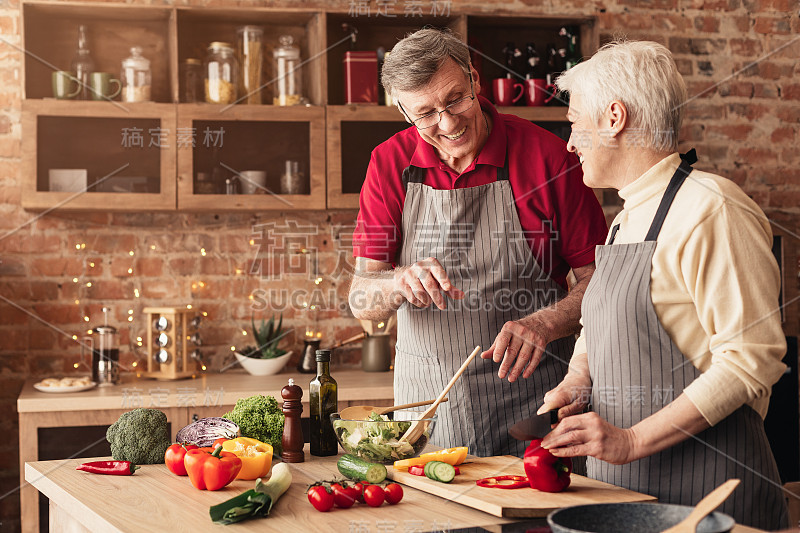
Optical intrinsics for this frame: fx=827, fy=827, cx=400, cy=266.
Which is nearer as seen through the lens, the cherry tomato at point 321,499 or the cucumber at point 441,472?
the cherry tomato at point 321,499

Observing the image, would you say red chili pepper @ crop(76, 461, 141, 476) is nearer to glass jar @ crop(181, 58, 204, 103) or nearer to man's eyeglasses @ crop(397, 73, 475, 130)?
man's eyeglasses @ crop(397, 73, 475, 130)

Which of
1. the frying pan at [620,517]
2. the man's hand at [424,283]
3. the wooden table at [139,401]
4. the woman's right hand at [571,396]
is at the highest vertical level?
the man's hand at [424,283]

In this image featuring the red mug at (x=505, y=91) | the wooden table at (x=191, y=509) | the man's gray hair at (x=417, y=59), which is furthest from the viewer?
the red mug at (x=505, y=91)

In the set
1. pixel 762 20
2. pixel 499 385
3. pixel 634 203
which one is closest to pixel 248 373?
pixel 499 385

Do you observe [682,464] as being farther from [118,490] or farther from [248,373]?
[248,373]

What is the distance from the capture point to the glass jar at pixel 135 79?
356cm

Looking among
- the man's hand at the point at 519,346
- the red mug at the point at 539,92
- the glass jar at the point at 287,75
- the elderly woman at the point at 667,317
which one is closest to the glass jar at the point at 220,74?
the glass jar at the point at 287,75

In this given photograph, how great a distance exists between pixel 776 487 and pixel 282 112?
2.64 metres

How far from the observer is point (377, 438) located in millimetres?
1802

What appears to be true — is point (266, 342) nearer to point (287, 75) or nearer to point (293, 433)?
point (287, 75)

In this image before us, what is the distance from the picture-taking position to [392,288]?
2152mm

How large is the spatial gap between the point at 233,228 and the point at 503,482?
8.60 ft

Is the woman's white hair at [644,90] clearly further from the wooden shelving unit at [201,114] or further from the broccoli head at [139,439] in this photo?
the wooden shelving unit at [201,114]

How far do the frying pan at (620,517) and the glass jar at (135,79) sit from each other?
2.98 metres
